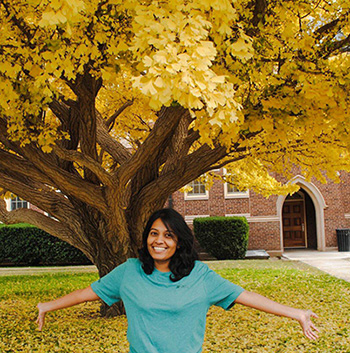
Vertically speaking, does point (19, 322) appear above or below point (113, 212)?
below

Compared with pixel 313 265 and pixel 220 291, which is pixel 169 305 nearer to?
pixel 220 291

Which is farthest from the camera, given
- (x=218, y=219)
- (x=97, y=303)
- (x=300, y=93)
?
(x=218, y=219)

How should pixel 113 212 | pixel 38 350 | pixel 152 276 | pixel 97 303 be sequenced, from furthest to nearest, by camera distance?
pixel 97 303
pixel 113 212
pixel 38 350
pixel 152 276

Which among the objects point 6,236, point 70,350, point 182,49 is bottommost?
point 70,350

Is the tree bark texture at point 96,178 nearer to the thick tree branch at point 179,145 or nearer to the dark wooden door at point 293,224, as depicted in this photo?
the thick tree branch at point 179,145

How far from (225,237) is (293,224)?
18.9 feet

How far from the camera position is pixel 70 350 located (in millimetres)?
5949

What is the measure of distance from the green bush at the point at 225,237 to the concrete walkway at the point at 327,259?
2.13m

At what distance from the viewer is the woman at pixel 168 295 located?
8.16ft

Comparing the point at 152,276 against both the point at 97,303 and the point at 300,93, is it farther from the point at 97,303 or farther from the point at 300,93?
the point at 97,303

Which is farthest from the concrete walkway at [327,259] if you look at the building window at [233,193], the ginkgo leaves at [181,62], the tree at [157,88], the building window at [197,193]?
the ginkgo leaves at [181,62]

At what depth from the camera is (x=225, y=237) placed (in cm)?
1862

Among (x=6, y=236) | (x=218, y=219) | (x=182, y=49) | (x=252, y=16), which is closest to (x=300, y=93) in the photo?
(x=252, y=16)

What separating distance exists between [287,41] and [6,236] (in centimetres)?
1697
